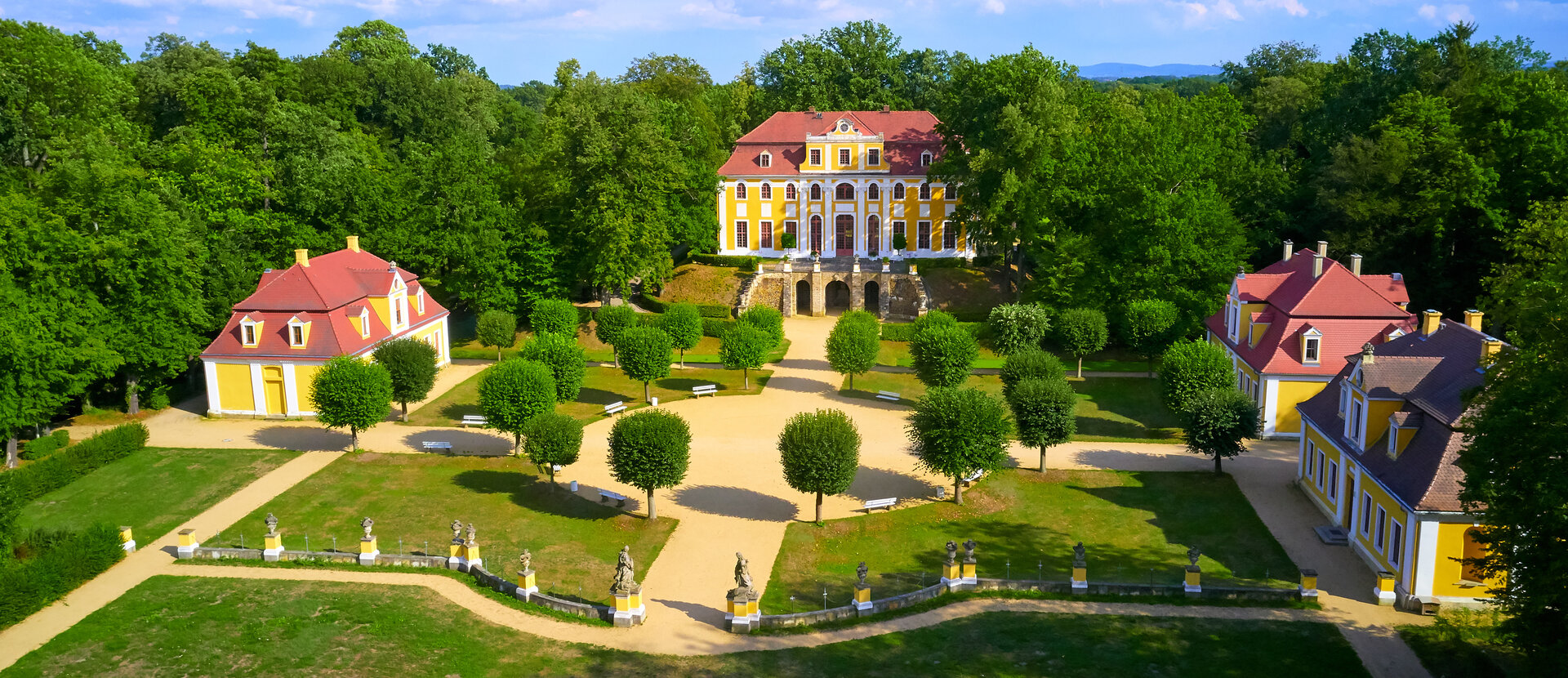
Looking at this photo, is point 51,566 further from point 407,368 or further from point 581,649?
point 407,368

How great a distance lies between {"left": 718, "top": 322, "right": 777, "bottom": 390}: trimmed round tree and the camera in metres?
48.9

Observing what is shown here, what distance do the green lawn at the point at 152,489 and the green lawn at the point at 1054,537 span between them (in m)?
19.3

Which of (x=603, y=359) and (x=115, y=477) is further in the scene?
(x=603, y=359)

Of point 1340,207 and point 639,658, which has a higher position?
point 1340,207

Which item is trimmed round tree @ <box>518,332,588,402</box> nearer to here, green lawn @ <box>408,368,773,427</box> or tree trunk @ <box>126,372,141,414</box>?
green lawn @ <box>408,368,773,427</box>

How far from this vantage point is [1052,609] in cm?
2602

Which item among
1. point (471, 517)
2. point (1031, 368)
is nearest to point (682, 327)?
point (1031, 368)

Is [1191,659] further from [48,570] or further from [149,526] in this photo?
[149,526]

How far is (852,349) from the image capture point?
4741 centimetres

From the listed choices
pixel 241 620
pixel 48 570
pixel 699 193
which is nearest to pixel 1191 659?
pixel 241 620

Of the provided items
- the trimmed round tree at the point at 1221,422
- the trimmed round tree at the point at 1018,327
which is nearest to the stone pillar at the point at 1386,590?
the trimmed round tree at the point at 1221,422

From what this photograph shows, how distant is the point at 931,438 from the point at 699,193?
4205 cm

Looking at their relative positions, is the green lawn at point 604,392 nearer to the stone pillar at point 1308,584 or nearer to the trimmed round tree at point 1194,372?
the trimmed round tree at point 1194,372

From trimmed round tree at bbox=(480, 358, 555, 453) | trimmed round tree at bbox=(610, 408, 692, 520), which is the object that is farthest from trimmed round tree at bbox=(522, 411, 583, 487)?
trimmed round tree at bbox=(610, 408, 692, 520)
